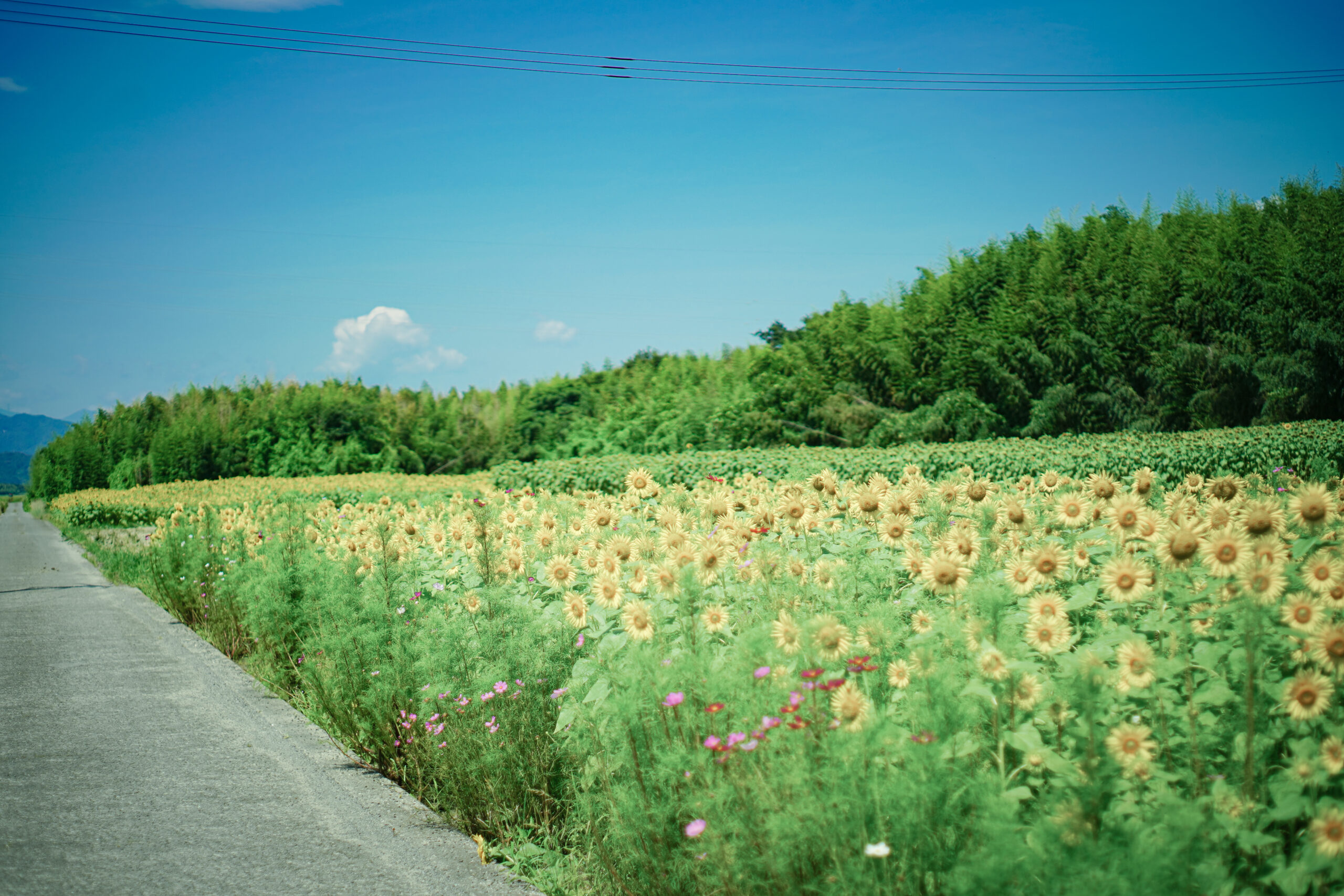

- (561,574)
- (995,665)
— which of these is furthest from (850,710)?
(561,574)

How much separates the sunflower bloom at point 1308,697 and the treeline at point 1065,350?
63.6 feet

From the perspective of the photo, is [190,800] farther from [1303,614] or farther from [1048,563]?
[1303,614]

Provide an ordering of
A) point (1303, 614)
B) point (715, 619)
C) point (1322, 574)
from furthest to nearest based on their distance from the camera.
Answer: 1. point (715, 619)
2. point (1322, 574)
3. point (1303, 614)

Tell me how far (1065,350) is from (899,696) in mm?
20135

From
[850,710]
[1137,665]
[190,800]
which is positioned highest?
[1137,665]

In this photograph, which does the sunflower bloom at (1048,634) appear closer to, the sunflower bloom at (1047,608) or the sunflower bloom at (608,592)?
the sunflower bloom at (1047,608)

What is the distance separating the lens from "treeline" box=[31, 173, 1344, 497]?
18219mm

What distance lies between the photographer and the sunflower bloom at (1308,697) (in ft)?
5.69

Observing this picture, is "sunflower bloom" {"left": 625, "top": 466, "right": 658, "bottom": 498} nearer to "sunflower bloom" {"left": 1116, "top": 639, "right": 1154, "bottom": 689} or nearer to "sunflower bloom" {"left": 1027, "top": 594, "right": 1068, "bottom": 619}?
"sunflower bloom" {"left": 1027, "top": 594, "right": 1068, "bottom": 619}

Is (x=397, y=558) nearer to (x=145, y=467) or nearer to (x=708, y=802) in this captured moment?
(x=708, y=802)

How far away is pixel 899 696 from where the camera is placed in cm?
228

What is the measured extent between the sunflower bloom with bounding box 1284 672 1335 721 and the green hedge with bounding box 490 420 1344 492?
572 cm

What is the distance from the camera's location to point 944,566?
2.46m

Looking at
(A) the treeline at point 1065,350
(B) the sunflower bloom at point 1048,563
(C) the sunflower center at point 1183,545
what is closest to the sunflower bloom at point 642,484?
(B) the sunflower bloom at point 1048,563
